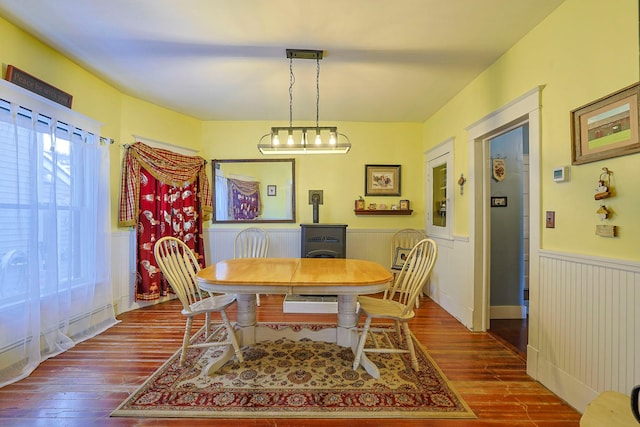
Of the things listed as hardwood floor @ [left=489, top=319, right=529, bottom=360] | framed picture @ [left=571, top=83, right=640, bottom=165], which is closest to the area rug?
hardwood floor @ [left=489, top=319, right=529, bottom=360]

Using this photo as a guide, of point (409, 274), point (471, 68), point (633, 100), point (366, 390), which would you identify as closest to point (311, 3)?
point (471, 68)

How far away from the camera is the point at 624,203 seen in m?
1.46

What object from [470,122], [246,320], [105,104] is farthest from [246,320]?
[470,122]

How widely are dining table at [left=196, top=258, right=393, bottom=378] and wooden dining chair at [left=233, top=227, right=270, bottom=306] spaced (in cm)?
119

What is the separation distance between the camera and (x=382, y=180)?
4250 mm

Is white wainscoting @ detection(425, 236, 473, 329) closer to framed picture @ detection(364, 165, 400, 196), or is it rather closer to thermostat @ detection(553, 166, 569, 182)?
framed picture @ detection(364, 165, 400, 196)

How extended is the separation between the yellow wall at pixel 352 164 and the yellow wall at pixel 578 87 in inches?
74.8

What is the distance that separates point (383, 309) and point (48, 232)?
2638mm

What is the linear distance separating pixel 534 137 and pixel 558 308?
114 centimetres

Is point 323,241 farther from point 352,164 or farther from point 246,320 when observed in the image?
point 246,320

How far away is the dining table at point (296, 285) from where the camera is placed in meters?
1.86

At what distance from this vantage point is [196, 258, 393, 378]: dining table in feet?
6.11

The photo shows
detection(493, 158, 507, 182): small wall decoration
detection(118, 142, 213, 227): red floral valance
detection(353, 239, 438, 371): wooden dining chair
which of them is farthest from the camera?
detection(118, 142, 213, 227): red floral valance

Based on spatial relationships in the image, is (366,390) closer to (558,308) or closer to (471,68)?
(558,308)
